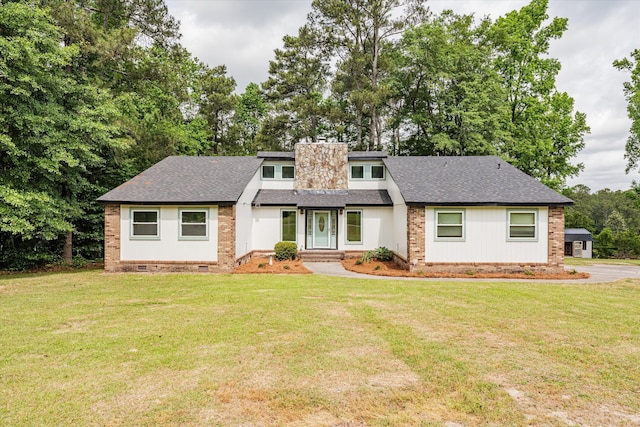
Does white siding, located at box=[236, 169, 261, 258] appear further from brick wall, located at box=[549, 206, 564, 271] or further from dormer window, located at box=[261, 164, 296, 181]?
brick wall, located at box=[549, 206, 564, 271]

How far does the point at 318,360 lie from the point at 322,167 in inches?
647

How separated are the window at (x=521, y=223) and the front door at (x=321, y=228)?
8784mm

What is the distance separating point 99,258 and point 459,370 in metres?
20.6

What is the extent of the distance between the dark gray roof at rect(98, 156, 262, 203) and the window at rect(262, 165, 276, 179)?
1.91 feet

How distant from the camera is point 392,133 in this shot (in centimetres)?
3353

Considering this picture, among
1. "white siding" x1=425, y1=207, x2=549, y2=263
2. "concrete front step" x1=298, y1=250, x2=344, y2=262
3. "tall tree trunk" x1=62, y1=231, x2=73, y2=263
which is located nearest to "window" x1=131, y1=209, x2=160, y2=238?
"tall tree trunk" x1=62, y1=231, x2=73, y2=263

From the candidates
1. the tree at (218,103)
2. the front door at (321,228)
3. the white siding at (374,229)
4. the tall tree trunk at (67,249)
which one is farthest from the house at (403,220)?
the tree at (218,103)

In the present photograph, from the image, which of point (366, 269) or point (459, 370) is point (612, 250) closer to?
point (366, 269)

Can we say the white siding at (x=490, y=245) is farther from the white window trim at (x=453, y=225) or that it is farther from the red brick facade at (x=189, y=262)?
the red brick facade at (x=189, y=262)

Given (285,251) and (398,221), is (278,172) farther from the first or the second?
(398,221)

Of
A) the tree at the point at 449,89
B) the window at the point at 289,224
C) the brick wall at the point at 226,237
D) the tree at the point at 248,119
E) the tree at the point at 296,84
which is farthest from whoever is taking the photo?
the tree at the point at 248,119

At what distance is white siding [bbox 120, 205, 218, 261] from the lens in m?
14.9

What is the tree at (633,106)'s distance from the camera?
898 inches

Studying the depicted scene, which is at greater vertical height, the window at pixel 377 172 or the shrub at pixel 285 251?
the window at pixel 377 172
